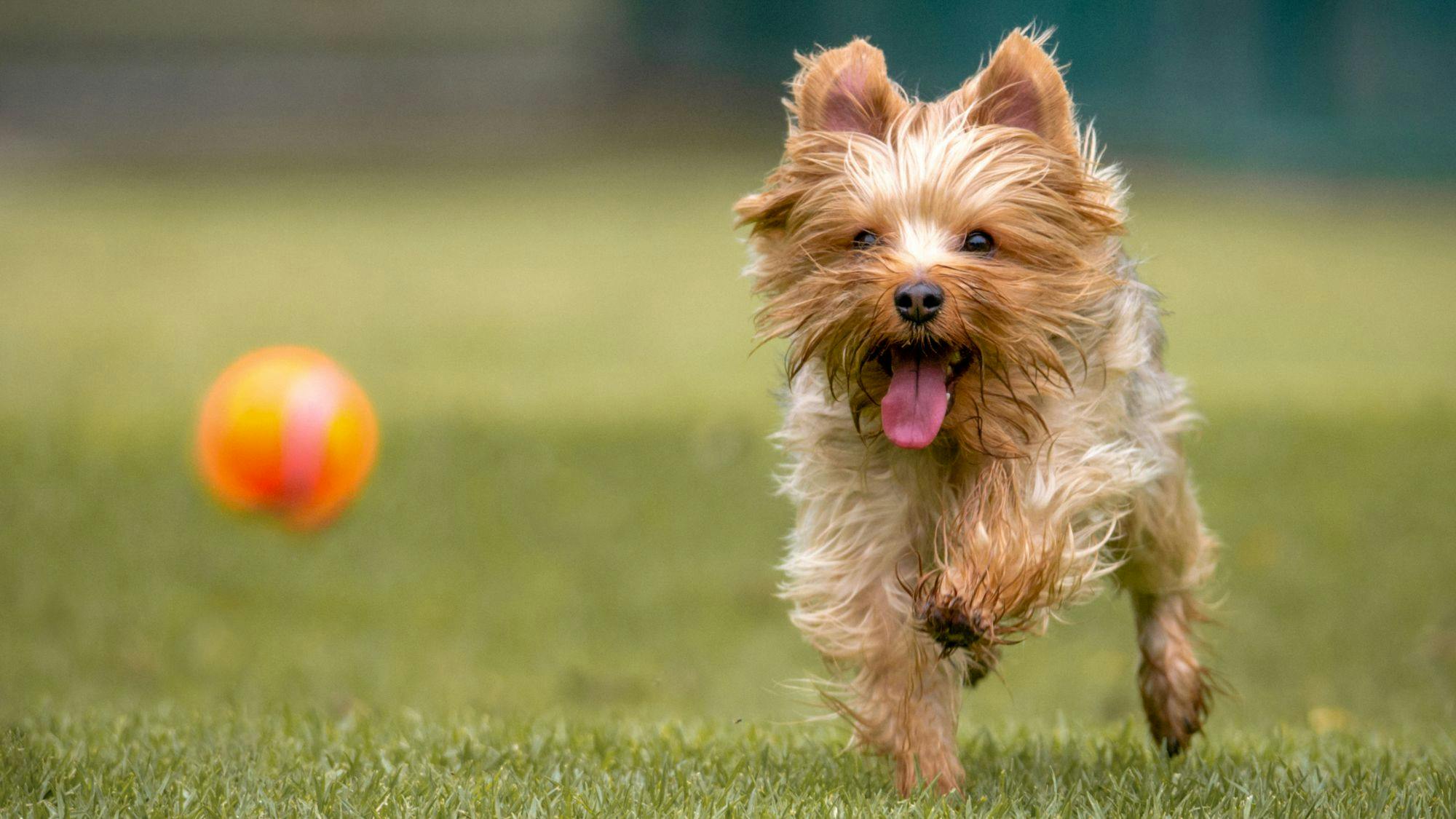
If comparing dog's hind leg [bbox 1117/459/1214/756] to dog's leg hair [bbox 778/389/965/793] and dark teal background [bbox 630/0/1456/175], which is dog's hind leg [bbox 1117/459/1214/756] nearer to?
dog's leg hair [bbox 778/389/965/793]

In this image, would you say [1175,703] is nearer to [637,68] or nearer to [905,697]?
[905,697]

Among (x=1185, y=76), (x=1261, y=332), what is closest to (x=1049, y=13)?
(x=1185, y=76)

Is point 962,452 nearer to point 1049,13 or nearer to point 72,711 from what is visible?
point 72,711

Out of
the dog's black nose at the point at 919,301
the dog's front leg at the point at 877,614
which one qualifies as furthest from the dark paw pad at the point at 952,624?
the dog's black nose at the point at 919,301

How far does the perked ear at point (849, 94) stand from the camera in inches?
172

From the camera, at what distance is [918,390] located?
4.01m

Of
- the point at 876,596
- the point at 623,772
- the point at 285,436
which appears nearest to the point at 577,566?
the point at 285,436

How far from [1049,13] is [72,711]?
18060mm

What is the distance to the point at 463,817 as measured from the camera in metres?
3.83

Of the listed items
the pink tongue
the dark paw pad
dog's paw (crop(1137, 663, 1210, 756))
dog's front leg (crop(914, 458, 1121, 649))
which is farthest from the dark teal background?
the dark paw pad

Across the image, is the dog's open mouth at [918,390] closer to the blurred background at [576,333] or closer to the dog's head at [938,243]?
the dog's head at [938,243]

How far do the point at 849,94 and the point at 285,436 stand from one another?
14.8ft

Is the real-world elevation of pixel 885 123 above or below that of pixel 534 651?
above

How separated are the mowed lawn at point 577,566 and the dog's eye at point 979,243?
80 cm
